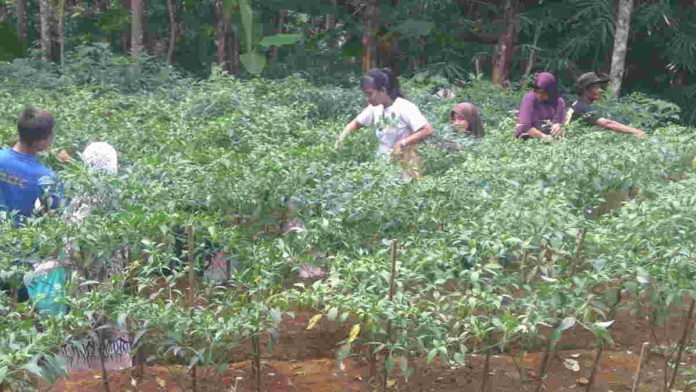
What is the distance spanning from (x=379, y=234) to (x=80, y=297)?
1.30m

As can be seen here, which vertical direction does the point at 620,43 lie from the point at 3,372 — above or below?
above

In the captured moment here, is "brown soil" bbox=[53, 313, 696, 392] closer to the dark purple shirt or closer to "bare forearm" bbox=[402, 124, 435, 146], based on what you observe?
"bare forearm" bbox=[402, 124, 435, 146]

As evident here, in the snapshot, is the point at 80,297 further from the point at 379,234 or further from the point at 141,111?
the point at 141,111

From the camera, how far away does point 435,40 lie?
39.0 feet

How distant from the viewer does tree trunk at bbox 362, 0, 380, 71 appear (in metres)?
11.2

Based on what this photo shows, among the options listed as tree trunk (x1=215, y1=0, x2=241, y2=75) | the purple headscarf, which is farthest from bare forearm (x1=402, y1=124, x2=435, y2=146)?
tree trunk (x1=215, y1=0, x2=241, y2=75)

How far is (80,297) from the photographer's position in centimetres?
333

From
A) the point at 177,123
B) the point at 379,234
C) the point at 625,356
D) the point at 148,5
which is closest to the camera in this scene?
the point at 379,234

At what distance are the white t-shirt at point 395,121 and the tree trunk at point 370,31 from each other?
538 centimetres

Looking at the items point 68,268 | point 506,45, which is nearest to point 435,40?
point 506,45

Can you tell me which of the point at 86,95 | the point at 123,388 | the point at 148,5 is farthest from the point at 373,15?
the point at 123,388

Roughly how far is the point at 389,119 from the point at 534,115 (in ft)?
4.58

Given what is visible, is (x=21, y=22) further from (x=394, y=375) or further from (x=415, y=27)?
(x=394, y=375)

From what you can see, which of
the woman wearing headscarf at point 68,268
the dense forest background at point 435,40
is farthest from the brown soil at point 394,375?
the dense forest background at point 435,40
